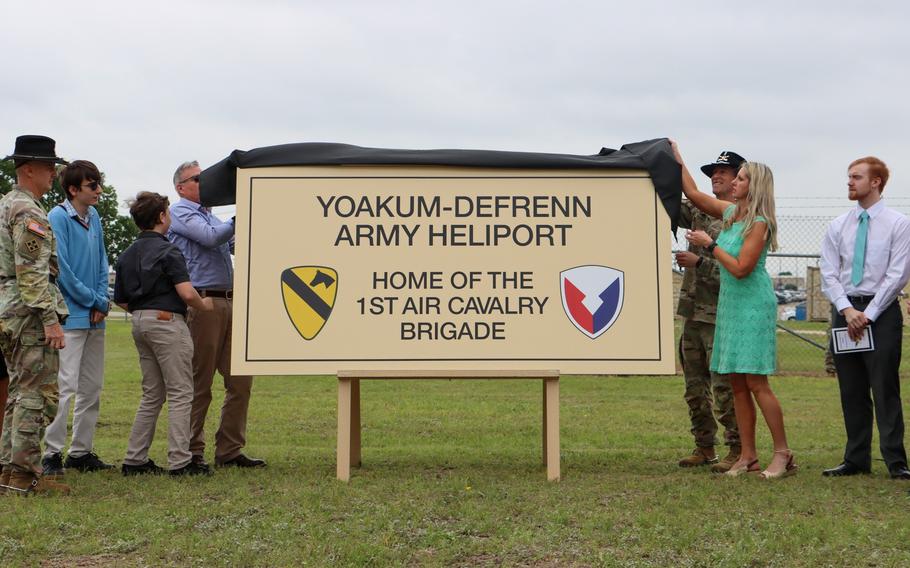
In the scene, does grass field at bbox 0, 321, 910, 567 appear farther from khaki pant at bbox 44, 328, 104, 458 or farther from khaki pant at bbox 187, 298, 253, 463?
khaki pant at bbox 44, 328, 104, 458

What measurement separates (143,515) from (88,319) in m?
2.03

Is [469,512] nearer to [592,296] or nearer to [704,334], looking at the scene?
[592,296]

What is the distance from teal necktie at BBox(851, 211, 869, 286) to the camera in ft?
21.7

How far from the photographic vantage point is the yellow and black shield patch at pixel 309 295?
6.09 m

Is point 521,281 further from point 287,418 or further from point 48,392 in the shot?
point 287,418

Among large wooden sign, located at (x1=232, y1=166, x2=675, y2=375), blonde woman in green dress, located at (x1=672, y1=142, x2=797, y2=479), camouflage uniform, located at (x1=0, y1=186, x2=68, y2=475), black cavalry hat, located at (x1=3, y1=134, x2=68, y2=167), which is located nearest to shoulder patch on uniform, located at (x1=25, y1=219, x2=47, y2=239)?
camouflage uniform, located at (x1=0, y1=186, x2=68, y2=475)

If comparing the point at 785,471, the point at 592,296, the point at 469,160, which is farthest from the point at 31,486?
the point at 785,471

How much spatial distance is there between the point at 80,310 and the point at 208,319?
0.81m

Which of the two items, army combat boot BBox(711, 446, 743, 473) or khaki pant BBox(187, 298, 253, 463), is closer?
army combat boot BBox(711, 446, 743, 473)

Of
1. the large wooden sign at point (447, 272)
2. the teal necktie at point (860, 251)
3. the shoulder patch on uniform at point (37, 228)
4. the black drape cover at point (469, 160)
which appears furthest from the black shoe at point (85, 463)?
the teal necktie at point (860, 251)

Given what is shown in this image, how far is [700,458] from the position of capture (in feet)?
23.0

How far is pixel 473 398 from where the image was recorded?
12117mm

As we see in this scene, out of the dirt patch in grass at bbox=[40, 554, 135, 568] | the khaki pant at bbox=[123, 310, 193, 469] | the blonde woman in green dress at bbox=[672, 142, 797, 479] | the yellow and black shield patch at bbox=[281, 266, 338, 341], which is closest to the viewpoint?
the dirt patch in grass at bbox=[40, 554, 135, 568]

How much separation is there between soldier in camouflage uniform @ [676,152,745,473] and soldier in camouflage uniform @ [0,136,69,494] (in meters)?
4.01
